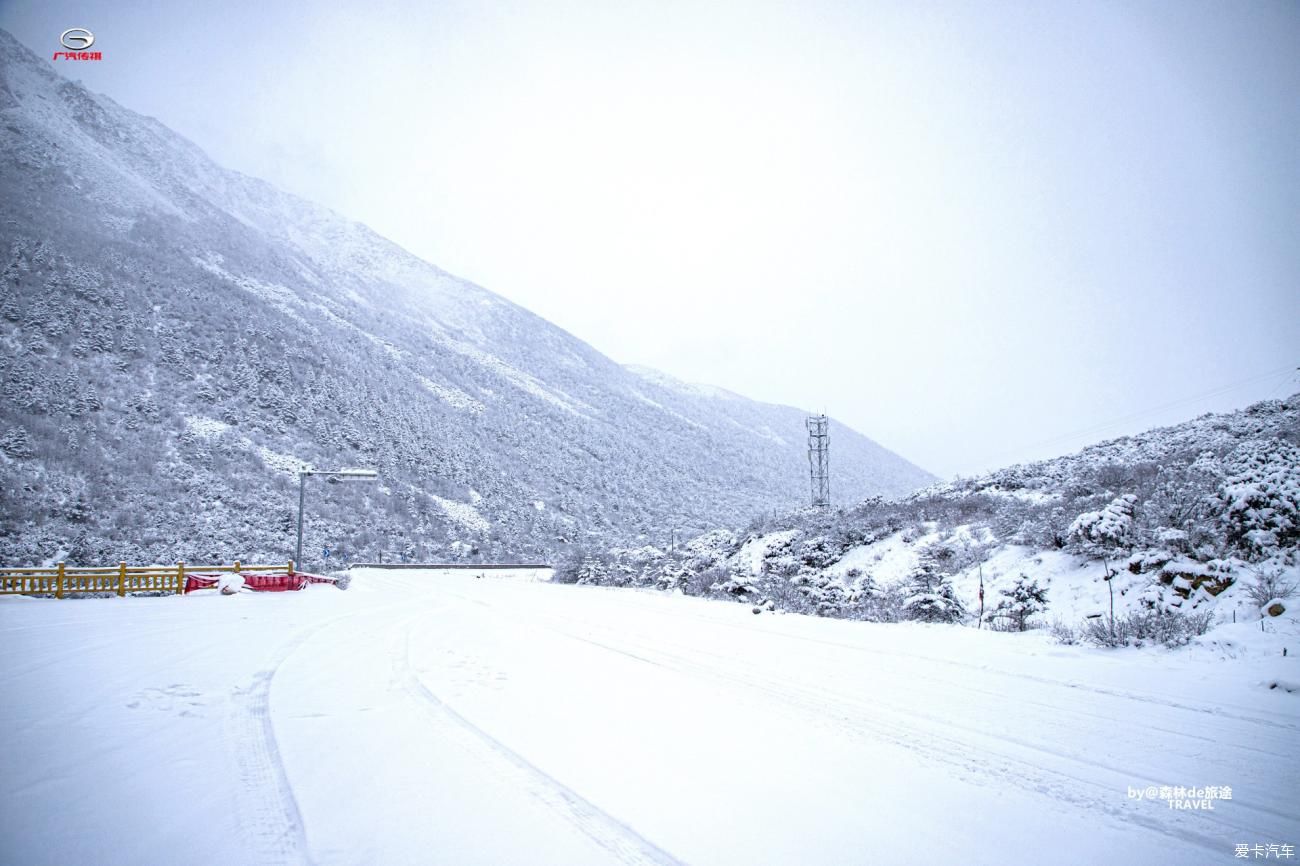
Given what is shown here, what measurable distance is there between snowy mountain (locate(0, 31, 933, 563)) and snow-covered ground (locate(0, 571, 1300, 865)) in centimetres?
3299

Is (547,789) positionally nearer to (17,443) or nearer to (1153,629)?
(1153,629)

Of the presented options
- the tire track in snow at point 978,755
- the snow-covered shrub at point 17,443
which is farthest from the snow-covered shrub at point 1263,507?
the snow-covered shrub at point 17,443

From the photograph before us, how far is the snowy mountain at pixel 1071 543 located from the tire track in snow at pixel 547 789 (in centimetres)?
800

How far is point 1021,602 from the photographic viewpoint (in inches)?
420

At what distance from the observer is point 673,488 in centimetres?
8394

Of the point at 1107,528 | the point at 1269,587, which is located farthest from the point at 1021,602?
the point at 1269,587

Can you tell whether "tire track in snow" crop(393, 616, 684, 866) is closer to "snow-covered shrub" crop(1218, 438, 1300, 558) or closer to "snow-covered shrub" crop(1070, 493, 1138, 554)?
"snow-covered shrub" crop(1218, 438, 1300, 558)

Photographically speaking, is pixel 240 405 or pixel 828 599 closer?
pixel 828 599

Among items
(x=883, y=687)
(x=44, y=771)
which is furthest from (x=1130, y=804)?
(x=44, y=771)

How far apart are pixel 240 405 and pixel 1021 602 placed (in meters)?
56.4

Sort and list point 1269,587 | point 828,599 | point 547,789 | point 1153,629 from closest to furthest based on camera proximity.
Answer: point 547,789, point 1153,629, point 1269,587, point 828,599

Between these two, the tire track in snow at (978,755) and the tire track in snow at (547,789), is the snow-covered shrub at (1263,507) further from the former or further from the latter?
the tire track in snow at (547,789)

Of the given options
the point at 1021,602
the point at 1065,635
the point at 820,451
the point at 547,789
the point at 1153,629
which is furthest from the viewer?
the point at 820,451

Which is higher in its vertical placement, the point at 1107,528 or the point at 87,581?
the point at 1107,528
